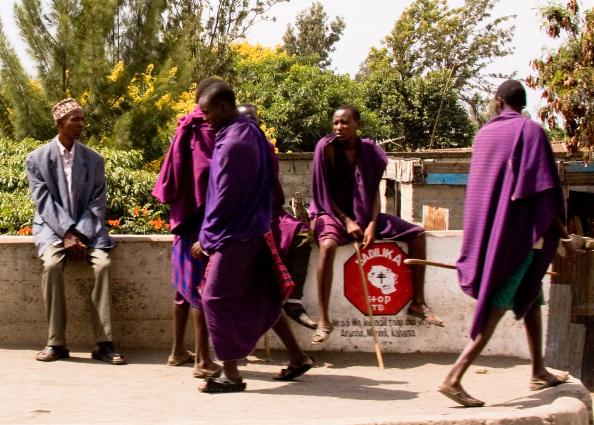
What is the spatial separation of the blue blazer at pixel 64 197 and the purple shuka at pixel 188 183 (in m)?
0.71

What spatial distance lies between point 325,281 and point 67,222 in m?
1.85

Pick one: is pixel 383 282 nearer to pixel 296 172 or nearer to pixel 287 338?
pixel 287 338

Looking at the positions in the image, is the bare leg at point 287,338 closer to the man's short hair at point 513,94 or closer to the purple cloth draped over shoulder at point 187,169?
the purple cloth draped over shoulder at point 187,169

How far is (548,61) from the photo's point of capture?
15.7 metres

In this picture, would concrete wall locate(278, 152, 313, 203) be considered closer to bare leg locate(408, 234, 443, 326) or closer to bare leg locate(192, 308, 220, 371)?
bare leg locate(408, 234, 443, 326)

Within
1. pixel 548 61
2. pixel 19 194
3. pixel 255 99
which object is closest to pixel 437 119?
pixel 255 99

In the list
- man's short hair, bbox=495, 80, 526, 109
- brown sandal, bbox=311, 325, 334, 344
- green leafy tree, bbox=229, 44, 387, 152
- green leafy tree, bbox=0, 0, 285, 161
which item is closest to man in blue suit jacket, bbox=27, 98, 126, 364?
brown sandal, bbox=311, 325, 334, 344

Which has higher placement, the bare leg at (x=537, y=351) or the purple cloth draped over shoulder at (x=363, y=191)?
the purple cloth draped over shoulder at (x=363, y=191)

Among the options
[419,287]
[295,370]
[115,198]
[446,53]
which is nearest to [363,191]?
[419,287]

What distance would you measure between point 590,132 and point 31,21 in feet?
32.1

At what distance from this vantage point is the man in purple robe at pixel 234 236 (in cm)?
539

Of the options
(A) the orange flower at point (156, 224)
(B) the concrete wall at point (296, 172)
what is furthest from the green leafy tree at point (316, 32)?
(A) the orange flower at point (156, 224)

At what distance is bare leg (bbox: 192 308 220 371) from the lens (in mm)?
5938

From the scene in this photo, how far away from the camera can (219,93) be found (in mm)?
5500
